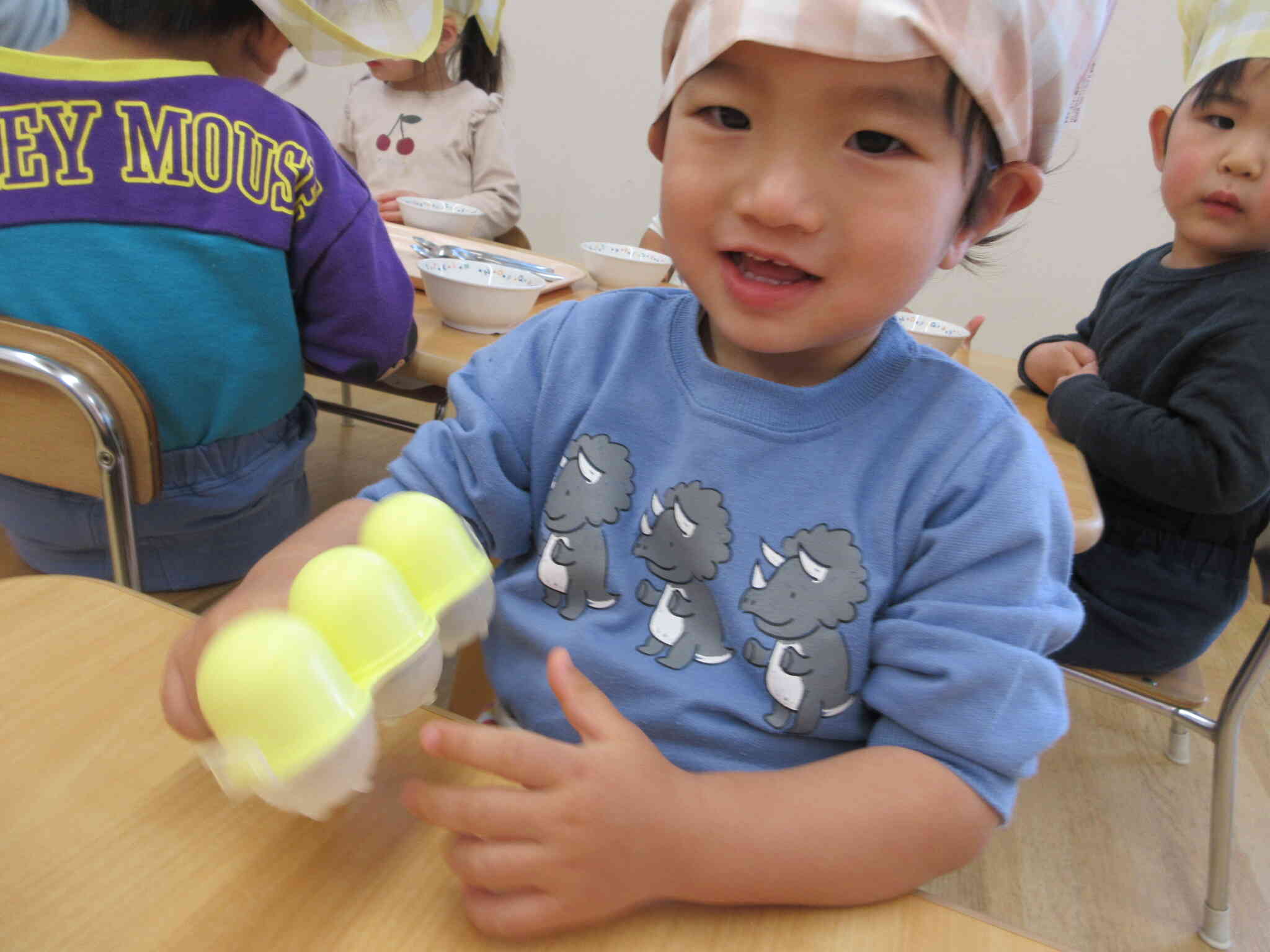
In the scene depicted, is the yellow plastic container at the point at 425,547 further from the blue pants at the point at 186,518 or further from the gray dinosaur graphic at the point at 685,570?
the blue pants at the point at 186,518

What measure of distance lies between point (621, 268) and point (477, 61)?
1537 millimetres

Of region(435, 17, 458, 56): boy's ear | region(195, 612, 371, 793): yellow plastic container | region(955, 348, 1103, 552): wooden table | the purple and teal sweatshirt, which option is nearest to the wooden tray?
the purple and teal sweatshirt

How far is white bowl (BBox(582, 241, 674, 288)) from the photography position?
1265 millimetres

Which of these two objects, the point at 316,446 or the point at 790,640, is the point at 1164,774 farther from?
the point at 316,446

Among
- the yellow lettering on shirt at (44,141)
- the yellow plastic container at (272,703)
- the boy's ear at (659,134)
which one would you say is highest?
the boy's ear at (659,134)

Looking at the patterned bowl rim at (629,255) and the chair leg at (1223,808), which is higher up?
the patterned bowl rim at (629,255)

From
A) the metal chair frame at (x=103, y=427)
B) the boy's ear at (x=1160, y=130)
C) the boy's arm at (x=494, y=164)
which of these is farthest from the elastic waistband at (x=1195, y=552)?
the boy's arm at (x=494, y=164)

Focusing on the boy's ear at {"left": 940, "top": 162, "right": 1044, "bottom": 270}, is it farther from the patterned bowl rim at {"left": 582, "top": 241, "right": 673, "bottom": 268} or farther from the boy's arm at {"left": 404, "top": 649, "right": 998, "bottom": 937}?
the patterned bowl rim at {"left": 582, "top": 241, "right": 673, "bottom": 268}

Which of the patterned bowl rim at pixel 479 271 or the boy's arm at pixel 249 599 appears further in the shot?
the patterned bowl rim at pixel 479 271

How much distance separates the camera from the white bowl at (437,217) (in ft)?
4.86

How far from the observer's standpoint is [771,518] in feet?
1.64

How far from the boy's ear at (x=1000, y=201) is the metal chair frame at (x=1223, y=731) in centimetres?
72

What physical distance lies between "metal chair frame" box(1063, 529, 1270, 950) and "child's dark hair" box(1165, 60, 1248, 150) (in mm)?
555

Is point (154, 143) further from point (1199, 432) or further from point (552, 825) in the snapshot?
point (1199, 432)
